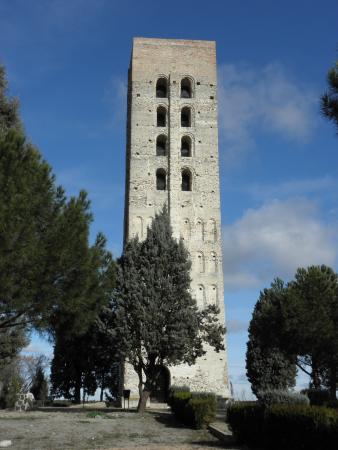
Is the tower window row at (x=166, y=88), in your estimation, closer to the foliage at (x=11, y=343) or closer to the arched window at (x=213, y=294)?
the arched window at (x=213, y=294)

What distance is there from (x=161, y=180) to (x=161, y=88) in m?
6.25

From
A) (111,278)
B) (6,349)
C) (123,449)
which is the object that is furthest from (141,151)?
(123,449)

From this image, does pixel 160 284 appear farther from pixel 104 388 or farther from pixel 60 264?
pixel 104 388

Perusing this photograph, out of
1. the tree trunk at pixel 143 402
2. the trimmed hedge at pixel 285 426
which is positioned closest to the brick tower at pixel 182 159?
the tree trunk at pixel 143 402

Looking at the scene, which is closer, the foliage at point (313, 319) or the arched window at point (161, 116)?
the foliage at point (313, 319)

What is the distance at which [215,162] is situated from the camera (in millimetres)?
31297

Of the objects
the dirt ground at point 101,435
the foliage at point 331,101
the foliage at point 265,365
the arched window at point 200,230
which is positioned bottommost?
the dirt ground at point 101,435

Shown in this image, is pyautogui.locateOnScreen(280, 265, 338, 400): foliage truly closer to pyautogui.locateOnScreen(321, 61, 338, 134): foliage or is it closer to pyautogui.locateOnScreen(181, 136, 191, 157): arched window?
pyautogui.locateOnScreen(181, 136, 191, 157): arched window

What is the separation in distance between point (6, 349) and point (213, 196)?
14.1 m

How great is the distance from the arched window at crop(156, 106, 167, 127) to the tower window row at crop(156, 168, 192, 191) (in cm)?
330

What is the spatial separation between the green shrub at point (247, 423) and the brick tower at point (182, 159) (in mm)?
16846

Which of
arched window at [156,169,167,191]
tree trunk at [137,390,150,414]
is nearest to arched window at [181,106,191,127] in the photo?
arched window at [156,169,167,191]

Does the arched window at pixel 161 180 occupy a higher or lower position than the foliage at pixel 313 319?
higher

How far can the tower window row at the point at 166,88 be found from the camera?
3331 cm
